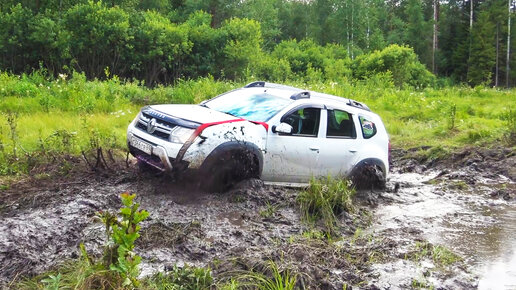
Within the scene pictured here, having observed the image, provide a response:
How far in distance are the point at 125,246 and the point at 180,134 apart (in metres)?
2.97

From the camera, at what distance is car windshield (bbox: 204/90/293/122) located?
25.3 feet

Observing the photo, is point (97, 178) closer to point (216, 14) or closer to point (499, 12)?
point (216, 14)

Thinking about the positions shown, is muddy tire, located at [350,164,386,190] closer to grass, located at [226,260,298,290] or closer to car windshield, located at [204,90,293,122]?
car windshield, located at [204,90,293,122]

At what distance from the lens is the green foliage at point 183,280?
170 inches

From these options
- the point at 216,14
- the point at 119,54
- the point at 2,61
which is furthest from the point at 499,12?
the point at 2,61

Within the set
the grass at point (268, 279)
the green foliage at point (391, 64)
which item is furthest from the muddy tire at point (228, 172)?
the green foliage at point (391, 64)

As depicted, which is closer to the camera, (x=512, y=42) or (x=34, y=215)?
(x=34, y=215)

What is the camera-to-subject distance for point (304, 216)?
7078 mm

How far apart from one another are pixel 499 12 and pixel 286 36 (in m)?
25.7

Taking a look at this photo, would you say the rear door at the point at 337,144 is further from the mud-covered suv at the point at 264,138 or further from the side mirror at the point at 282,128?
the side mirror at the point at 282,128

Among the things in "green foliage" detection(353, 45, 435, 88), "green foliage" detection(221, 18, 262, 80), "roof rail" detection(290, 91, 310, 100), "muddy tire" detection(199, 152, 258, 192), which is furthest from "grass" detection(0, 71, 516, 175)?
"green foliage" detection(353, 45, 435, 88)

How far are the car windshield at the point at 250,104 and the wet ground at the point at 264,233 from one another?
1.11m

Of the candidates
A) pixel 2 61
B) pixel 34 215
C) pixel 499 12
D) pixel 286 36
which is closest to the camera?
pixel 34 215

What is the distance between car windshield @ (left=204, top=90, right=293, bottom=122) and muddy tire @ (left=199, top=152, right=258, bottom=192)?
743 millimetres
